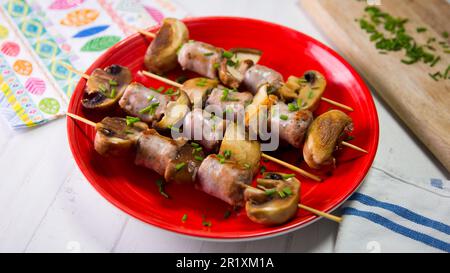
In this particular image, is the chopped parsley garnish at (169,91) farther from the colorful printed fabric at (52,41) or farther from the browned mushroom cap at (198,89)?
the colorful printed fabric at (52,41)

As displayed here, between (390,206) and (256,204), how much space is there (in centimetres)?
89

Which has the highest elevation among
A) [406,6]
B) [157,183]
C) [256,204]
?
[406,6]

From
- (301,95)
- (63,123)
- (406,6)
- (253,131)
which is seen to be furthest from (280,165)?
(406,6)

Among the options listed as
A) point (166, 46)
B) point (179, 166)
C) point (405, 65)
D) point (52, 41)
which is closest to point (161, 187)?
point (179, 166)

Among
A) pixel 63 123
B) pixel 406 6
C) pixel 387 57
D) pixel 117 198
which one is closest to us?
pixel 117 198

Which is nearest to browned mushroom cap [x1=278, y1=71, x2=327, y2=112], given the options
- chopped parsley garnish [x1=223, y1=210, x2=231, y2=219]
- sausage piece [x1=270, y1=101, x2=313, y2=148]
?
sausage piece [x1=270, y1=101, x2=313, y2=148]

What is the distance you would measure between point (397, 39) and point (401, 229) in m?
1.87

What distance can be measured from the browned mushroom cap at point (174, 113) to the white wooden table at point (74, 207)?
63 centimetres

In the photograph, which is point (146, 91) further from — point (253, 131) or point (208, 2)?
point (208, 2)

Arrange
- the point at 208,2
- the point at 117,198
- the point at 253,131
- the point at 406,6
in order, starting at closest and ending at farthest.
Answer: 1. the point at 117,198
2. the point at 253,131
3. the point at 406,6
4. the point at 208,2

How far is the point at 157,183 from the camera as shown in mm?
2922

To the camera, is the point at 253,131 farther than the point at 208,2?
No

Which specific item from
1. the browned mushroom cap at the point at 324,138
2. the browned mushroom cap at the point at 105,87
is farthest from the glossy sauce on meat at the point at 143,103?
the browned mushroom cap at the point at 324,138

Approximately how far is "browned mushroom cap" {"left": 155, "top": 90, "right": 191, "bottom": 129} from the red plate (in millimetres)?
333
